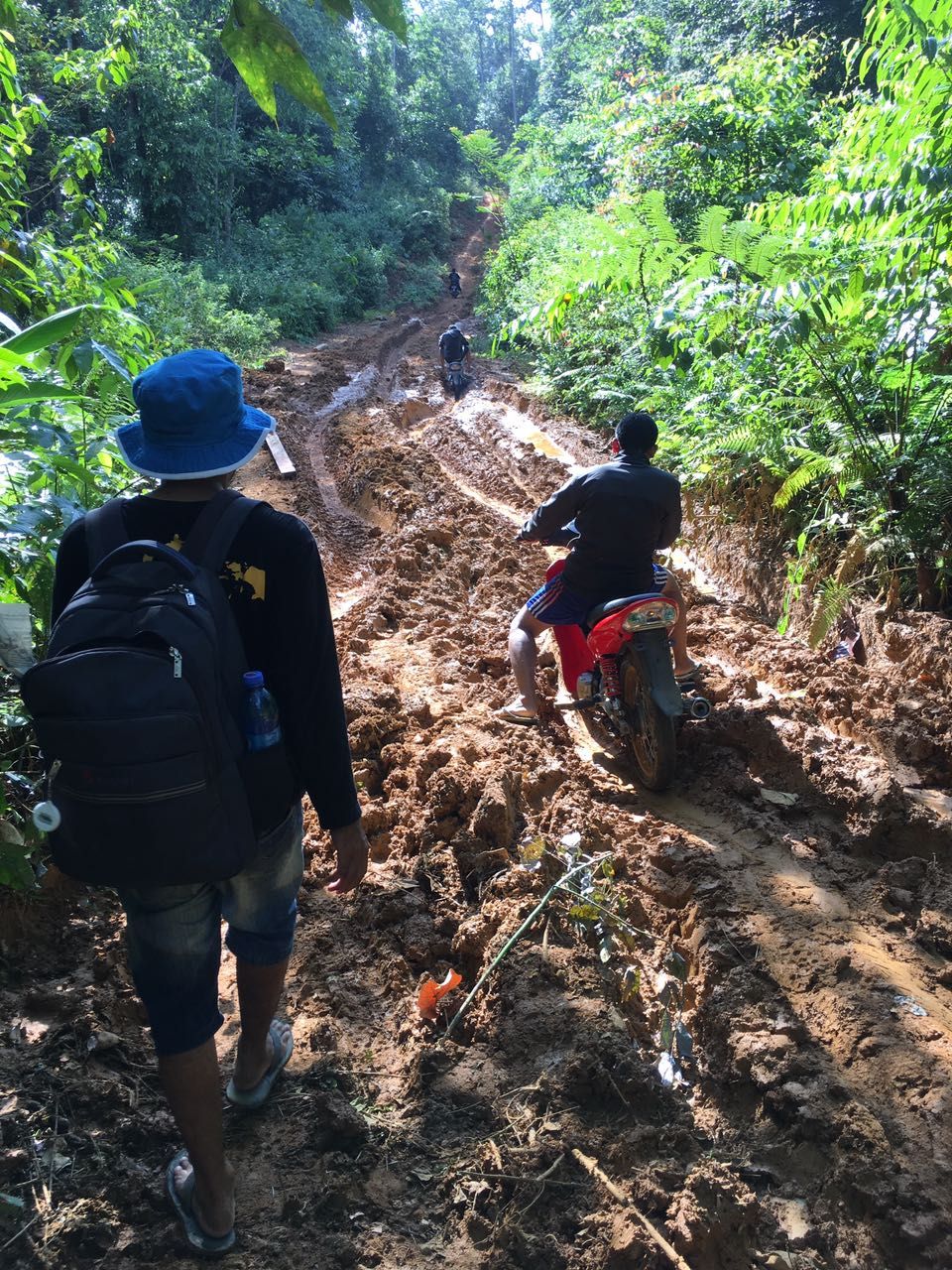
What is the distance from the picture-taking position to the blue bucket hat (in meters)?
1.90

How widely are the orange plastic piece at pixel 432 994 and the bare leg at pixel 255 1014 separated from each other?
536 mm

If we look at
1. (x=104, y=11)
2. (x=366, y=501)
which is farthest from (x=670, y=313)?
(x=104, y=11)

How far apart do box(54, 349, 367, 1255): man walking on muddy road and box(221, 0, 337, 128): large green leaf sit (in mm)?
609

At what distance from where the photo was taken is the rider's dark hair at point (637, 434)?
443 centimetres

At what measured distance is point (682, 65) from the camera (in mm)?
19891

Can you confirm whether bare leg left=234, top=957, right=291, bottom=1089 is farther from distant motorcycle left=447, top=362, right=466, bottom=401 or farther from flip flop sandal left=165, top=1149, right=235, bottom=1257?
distant motorcycle left=447, top=362, right=466, bottom=401

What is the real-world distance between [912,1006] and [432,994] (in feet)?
5.13

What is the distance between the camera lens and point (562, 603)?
4848 millimetres

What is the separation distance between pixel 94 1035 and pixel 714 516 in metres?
6.25

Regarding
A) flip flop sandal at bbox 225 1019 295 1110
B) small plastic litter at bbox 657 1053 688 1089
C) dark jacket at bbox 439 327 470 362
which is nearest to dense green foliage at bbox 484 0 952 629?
small plastic litter at bbox 657 1053 688 1089

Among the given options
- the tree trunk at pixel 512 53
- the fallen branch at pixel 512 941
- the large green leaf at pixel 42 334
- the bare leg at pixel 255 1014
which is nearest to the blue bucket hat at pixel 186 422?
the large green leaf at pixel 42 334

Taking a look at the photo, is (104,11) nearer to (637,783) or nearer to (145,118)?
(145,118)

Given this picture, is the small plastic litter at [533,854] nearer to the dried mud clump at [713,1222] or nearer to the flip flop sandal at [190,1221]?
the dried mud clump at [713,1222]

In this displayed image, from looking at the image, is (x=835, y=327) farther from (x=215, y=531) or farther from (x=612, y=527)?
(x=215, y=531)
